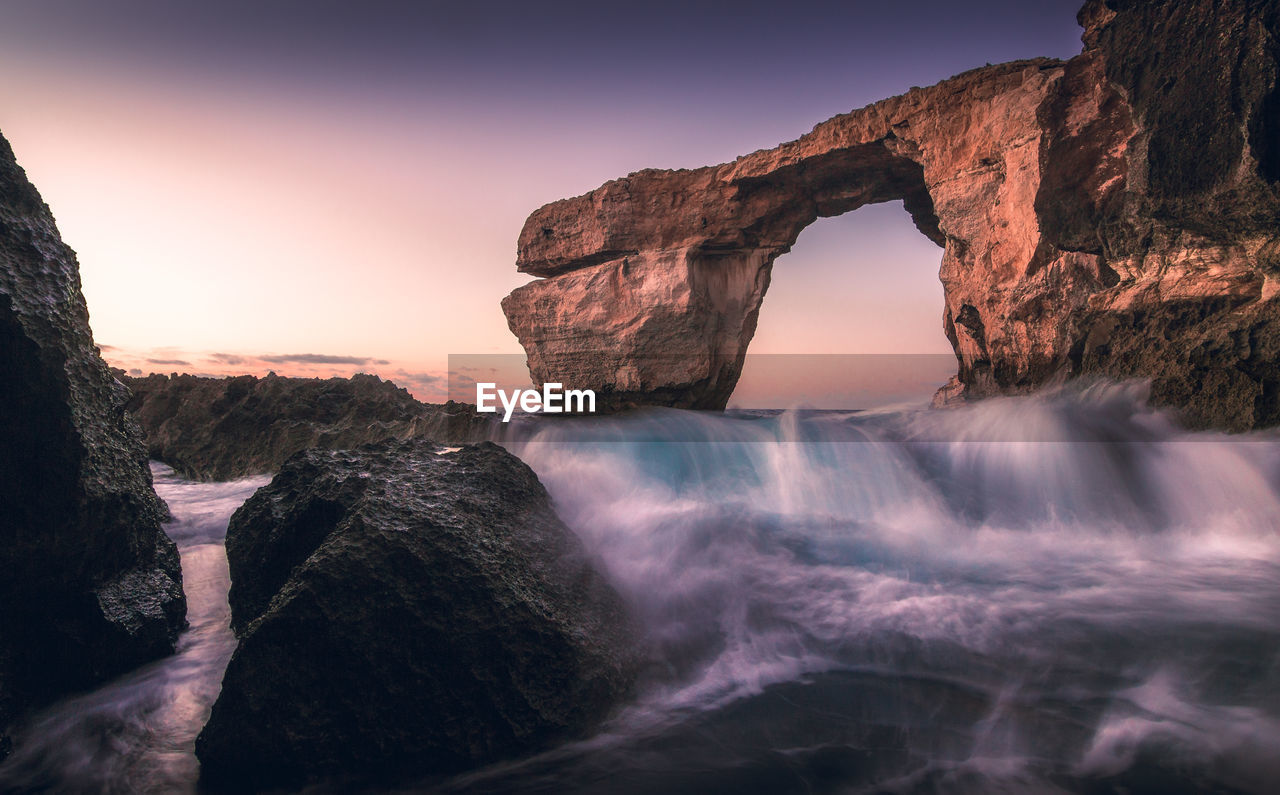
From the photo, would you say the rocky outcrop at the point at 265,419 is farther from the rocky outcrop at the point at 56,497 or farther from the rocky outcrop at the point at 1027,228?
the rocky outcrop at the point at 56,497

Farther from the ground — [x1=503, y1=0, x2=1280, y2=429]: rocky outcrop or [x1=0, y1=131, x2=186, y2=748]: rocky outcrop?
[x1=503, y1=0, x2=1280, y2=429]: rocky outcrop

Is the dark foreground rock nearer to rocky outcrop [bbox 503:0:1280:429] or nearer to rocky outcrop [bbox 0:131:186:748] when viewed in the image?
rocky outcrop [bbox 0:131:186:748]

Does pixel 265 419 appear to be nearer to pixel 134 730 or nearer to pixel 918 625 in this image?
pixel 134 730

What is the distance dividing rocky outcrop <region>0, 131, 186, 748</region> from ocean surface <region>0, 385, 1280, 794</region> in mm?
201

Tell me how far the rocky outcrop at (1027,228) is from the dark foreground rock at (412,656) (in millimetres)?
5223

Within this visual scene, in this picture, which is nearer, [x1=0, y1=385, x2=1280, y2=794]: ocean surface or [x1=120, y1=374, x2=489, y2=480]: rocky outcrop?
[x1=0, y1=385, x2=1280, y2=794]: ocean surface

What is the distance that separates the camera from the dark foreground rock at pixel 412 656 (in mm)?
2041

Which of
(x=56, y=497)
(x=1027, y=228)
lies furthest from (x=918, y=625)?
(x=1027, y=228)

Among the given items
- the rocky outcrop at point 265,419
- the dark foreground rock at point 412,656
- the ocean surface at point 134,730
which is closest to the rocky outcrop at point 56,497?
the ocean surface at point 134,730

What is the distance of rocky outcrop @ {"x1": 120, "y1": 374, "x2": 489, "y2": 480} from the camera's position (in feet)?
26.3

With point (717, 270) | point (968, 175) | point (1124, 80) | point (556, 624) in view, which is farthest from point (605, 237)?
point (556, 624)

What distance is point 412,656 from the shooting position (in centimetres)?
216

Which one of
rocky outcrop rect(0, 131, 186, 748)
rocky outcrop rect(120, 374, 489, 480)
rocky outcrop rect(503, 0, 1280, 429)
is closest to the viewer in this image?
rocky outcrop rect(0, 131, 186, 748)

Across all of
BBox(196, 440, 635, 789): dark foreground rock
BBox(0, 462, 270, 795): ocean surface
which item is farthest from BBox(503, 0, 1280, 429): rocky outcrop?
BBox(0, 462, 270, 795): ocean surface
